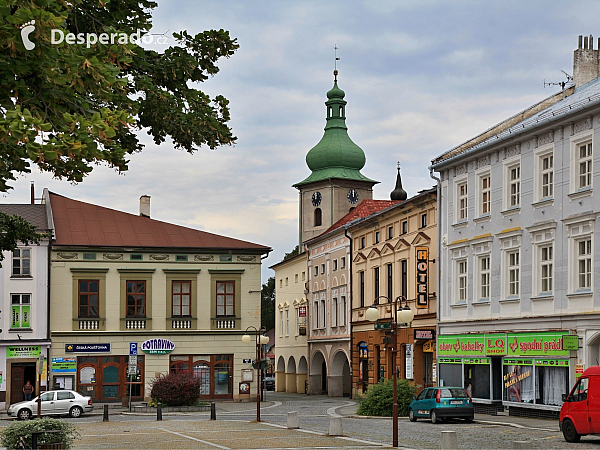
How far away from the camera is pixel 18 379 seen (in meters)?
48.0

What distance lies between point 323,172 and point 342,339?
22659 millimetres

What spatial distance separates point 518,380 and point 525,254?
4.77 meters

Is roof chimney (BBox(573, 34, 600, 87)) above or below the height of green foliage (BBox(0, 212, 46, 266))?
above

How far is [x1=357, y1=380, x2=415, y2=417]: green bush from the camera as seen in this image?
3656 cm

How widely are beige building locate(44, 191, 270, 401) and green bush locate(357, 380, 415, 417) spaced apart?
587 inches

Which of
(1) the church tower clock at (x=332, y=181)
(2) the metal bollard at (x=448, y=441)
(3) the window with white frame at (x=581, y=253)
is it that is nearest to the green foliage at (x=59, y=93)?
(2) the metal bollard at (x=448, y=441)

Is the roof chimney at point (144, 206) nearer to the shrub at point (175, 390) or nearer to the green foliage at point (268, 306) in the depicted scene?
the shrub at point (175, 390)

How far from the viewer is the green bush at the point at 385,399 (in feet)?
120

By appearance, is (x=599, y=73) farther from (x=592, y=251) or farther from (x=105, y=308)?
(x=105, y=308)

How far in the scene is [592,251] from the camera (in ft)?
99.8

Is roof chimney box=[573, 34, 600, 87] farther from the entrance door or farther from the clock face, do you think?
the clock face

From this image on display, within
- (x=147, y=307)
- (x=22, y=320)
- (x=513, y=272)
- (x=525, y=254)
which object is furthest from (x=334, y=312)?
(x=525, y=254)

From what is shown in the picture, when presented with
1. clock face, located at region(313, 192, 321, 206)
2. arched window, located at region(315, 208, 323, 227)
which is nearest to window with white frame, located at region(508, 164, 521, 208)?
arched window, located at region(315, 208, 323, 227)

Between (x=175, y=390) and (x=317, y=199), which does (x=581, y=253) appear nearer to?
(x=175, y=390)
